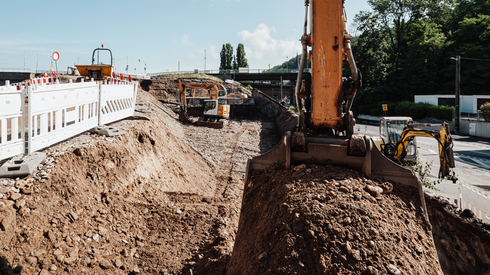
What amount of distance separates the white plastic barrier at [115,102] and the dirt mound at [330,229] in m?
5.87

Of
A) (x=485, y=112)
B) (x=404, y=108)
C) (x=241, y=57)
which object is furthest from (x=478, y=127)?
(x=241, y=57)

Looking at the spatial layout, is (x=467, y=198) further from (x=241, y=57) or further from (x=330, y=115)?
(x=241, y=57)

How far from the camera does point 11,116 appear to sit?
15.5 ft

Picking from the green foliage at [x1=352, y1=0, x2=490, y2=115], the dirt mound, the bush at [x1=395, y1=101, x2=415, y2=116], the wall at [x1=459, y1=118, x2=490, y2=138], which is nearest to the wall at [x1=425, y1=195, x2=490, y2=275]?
the dirt mound

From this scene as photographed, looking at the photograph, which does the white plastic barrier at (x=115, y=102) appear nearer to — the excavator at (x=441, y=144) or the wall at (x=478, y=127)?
the excavator at (x=441, y=144)

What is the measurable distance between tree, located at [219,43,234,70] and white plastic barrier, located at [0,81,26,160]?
69.4 m

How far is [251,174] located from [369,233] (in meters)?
1.67

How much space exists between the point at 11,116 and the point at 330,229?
4.90 metres

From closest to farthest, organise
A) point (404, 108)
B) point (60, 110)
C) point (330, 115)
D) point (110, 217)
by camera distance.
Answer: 1. point (330, 115)
2. point (110, 217)
3. point (60, 110)
4. point (404, 108)

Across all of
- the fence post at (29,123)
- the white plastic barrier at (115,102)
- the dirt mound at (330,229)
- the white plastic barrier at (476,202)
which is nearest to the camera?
the dirt mound at (330,229)

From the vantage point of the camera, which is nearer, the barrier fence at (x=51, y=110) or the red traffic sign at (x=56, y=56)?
the barrier fence at (x=51, y=110)

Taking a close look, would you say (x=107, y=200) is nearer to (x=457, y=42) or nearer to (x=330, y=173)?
(x=330, y=173)

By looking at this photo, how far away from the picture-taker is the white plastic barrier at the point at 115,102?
319 inches

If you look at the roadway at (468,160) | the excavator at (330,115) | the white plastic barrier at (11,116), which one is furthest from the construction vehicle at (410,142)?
the white plastic barrier at (11,116)
